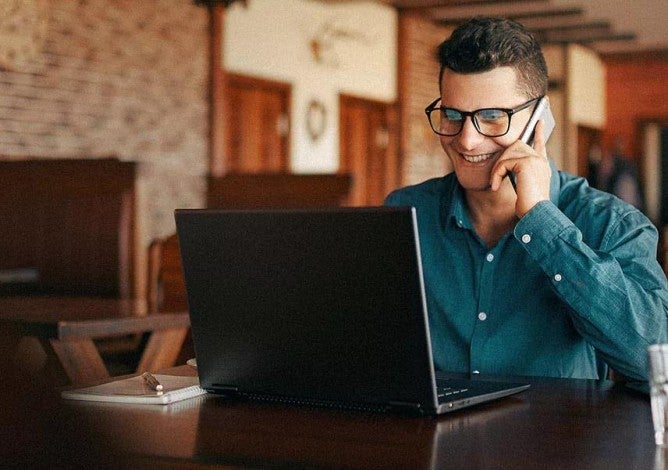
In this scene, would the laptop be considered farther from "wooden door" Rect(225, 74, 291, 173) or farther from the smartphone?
"wooden door" Rect(225, 74, 291, 173)

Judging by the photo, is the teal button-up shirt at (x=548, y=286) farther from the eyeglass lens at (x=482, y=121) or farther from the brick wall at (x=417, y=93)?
the brick wall at (x=417, y=93)

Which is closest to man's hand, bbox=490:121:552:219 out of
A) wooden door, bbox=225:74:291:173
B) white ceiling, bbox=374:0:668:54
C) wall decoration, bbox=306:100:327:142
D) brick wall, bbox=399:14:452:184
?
wooden door, bbox=225:74:291:173

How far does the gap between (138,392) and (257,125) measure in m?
7.09

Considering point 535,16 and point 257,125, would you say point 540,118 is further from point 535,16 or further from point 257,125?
point 535,16

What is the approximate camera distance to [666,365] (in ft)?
3.95

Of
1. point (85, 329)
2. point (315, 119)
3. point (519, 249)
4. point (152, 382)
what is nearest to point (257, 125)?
point (315, 119)

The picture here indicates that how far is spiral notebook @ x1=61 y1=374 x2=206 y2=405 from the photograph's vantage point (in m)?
1.43

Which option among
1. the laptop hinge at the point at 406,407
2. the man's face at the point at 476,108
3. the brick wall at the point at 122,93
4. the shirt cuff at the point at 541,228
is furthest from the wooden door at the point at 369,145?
the laptop hinge at the point at 406,407

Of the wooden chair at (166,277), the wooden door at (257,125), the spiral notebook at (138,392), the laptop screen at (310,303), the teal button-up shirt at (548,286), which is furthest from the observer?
the wooden door at (257,125)

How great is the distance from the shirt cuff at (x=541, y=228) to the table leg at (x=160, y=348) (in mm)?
1429

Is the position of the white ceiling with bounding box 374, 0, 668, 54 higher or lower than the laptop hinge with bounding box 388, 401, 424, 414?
higher

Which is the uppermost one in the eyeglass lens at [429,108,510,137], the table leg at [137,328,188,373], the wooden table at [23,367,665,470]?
the eyeglass lens at [429,108,510,137]

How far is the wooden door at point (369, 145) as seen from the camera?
977cm

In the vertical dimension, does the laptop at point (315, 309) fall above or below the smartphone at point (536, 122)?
below
